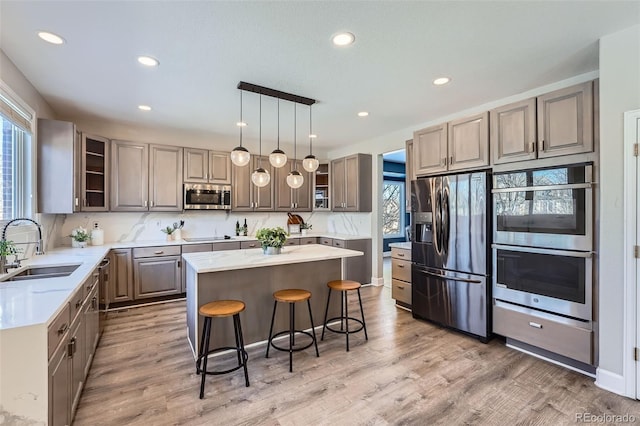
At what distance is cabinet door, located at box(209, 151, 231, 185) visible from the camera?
5.00 meters

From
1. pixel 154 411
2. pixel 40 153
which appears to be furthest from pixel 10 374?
pixel 40 153

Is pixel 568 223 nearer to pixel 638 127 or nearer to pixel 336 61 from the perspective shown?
pixel 638 127

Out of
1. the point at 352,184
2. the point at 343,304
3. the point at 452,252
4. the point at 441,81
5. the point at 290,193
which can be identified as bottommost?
the point at 343,304

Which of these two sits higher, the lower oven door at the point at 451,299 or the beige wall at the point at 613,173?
the beige wall at the point at 613,173

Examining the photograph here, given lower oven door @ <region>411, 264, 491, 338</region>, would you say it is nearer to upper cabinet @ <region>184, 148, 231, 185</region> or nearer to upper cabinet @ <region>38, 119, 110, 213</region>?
upper cabinet @ <region>184, 148, 231, 185</region>

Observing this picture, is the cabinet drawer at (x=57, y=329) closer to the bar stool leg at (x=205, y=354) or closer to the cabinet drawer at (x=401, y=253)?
the bar stool leg at (x=205, y=354)

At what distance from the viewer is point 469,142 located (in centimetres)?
321

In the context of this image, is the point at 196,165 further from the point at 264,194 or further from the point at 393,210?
the point at 393,210

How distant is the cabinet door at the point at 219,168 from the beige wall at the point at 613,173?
4.73 meters

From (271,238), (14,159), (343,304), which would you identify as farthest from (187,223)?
(343,304)

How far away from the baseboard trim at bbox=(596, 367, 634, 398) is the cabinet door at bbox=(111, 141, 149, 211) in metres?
5.51

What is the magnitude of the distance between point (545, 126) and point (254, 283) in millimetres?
3117

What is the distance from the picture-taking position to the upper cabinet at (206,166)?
482 centimetres

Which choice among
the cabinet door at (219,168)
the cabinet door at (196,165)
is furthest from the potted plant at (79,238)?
the cabinet door at (219,168)
